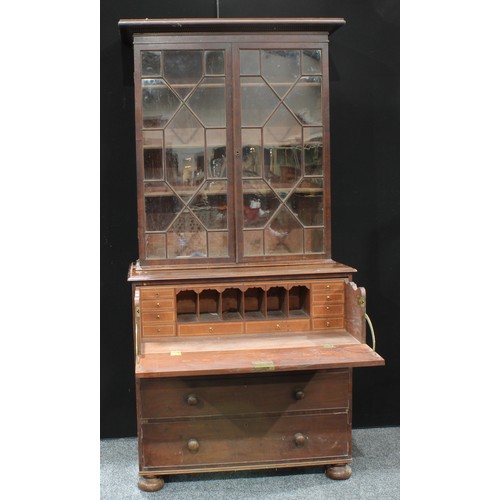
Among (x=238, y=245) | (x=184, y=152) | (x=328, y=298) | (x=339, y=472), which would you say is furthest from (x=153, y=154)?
(x=339, y=472)

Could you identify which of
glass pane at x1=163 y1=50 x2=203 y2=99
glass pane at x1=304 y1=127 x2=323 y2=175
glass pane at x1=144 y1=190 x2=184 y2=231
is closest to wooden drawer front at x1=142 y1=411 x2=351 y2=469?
glass pane at x1=144 y1=190 x2=184 y2=231

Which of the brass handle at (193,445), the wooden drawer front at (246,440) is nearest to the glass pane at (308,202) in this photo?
the wooden drawer front at (246,440)

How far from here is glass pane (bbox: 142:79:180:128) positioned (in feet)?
11.6

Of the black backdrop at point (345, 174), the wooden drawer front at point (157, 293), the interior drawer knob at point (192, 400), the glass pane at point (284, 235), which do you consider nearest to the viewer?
the interior drawer knob at point (192, 400)

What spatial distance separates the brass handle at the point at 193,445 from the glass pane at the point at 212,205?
111cm

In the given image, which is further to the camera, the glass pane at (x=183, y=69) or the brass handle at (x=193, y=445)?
the glass pane at (x=183, y=69)

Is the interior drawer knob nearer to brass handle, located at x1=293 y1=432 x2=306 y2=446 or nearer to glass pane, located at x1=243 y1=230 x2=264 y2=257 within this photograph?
brass handle, located at x1=293 y1=432 x2=306 y2=446

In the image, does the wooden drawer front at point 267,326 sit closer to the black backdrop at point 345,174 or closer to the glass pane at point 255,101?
the black backdrop at point 345,174

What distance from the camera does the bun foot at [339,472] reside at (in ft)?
11.2

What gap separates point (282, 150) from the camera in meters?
3.63

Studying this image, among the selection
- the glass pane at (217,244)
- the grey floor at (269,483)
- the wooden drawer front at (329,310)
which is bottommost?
the grey floor at (269,483)

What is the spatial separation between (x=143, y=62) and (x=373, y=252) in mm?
1786

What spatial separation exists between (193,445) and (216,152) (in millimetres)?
1525

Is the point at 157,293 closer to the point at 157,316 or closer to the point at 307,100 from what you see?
the point at 157,316
